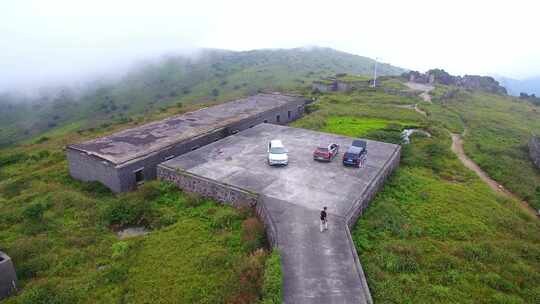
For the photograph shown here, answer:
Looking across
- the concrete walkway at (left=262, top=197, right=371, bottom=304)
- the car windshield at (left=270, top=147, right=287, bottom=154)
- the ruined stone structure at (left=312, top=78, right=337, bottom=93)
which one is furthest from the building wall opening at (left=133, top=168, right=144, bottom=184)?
the ruined stone structure at (left=312, top=78, right=337, bottom=93)

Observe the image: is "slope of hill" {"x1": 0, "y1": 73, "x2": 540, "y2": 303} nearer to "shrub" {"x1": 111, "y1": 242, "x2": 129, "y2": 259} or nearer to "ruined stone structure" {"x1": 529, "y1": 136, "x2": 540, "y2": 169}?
"shrub" {"x1": 111, "y1": 242, "x2": 129, "y2": 259}

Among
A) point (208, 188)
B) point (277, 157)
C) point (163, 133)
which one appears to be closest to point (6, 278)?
point (208, 188)

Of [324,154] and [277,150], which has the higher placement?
[277,150]

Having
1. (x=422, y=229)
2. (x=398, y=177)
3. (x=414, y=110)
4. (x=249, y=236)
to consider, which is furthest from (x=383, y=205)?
(x=414, y=110)

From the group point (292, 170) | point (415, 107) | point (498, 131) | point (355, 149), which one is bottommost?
point (292, 170)

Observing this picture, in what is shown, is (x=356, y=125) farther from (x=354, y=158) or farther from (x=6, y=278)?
(x=6, y=278)

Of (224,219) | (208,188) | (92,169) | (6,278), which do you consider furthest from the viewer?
(92,169)
